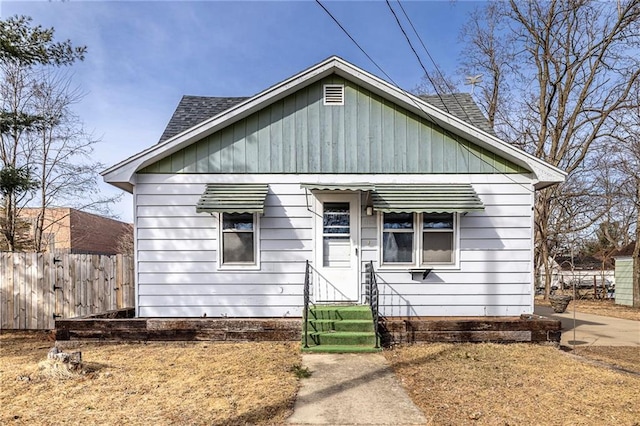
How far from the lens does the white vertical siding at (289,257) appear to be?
7.39 m

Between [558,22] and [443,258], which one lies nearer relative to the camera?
[443,258]

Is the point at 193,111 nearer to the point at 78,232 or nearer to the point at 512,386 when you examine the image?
the point at 512,386

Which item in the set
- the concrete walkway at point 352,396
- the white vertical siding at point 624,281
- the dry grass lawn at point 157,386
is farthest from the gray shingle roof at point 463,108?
the white vertical siding at point 624,281

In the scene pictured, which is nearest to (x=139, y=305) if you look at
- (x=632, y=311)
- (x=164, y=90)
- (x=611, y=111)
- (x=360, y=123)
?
(x=360, y=123)

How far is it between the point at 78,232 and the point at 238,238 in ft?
53.1

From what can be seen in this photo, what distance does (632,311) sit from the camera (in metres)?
13.9

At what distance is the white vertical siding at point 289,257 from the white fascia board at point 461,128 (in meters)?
0.37

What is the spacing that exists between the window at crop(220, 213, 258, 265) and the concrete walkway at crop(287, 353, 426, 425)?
2.57 metres

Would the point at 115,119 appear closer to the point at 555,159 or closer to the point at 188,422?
the point at 188,422

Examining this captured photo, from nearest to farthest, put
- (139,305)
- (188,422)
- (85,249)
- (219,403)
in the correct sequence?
(188,422) < (219,403) < (139,305) < (85,249)

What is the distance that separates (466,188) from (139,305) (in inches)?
268

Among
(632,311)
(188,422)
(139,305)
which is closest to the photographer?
(188,422)

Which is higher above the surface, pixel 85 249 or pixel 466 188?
pixel 466 188

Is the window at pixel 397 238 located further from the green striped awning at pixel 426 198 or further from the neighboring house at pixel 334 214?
the green striped awning at pixel 426 198
